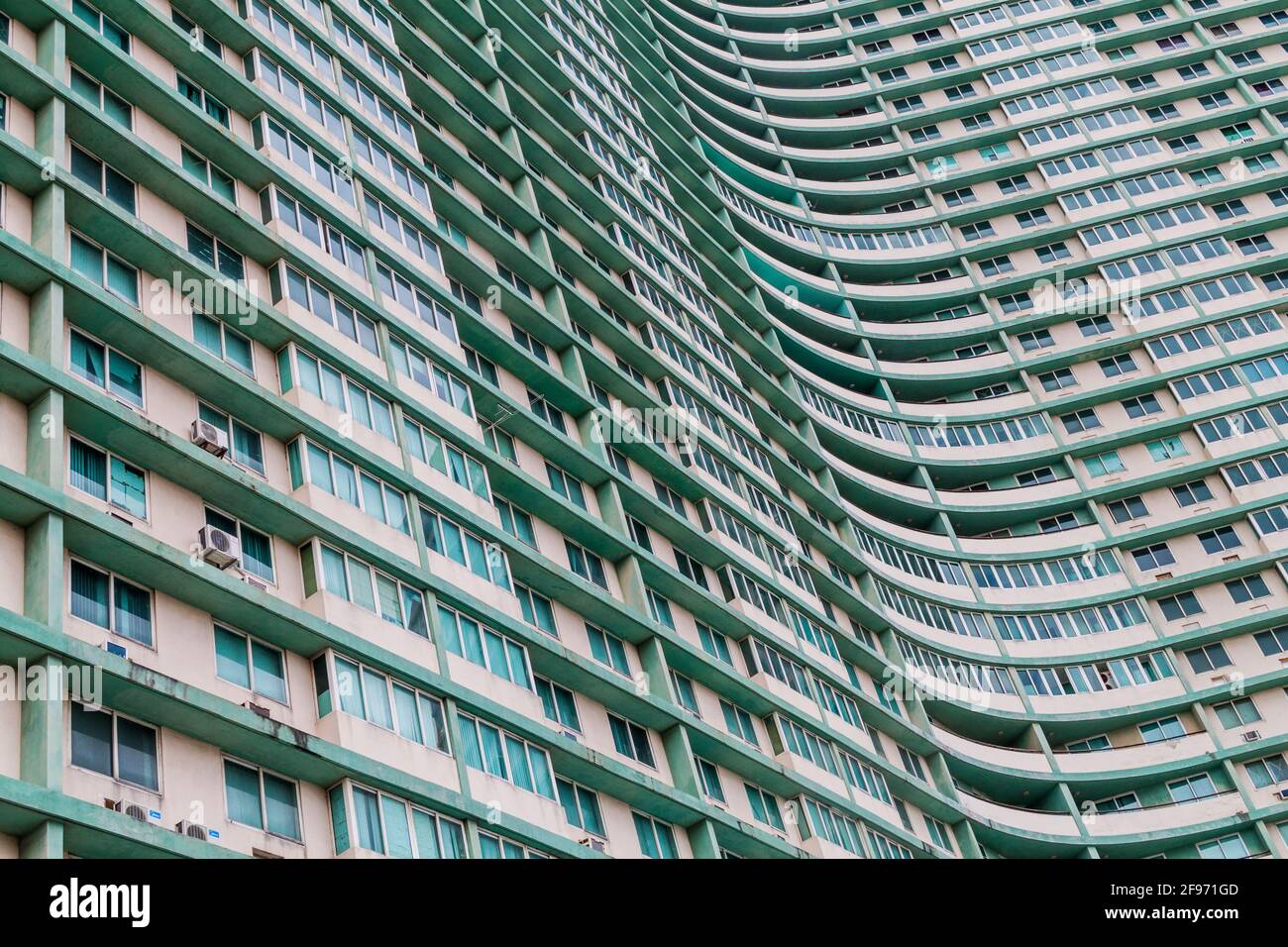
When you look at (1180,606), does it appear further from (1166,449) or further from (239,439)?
(239,439)

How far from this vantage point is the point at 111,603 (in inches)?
955

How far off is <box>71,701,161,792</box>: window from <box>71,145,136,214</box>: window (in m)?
12.6

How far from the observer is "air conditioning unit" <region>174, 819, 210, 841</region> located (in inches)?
886

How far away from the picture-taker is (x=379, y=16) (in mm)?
46594

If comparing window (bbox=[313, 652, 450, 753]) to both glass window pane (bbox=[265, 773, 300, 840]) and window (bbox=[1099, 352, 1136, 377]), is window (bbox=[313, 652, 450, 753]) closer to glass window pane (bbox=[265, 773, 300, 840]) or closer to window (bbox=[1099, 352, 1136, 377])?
glass window pane (bbox=[265, 773, 300, 840])

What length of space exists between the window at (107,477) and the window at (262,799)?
215 inches

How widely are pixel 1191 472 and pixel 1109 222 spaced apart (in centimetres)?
1828

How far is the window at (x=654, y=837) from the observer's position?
3634 cm

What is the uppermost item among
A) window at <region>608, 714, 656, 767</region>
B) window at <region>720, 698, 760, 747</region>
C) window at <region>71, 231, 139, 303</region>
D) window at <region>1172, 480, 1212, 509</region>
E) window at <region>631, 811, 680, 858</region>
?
window at <region>1172, 480, 1212, 509</region>

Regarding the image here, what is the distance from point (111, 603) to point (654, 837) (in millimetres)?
18040

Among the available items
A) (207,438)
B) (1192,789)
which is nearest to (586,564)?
(207,438)

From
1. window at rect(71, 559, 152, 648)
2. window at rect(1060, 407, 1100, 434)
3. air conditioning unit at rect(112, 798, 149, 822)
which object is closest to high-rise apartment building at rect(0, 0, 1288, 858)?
window at rect(71, 559, 152, 648)

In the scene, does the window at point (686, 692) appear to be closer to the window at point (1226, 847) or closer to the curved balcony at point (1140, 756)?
the curved balcony at point (1140, 756)
